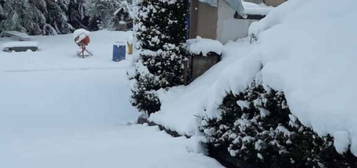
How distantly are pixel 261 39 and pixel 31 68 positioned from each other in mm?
12519

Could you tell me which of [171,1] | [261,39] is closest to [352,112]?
[261,39]

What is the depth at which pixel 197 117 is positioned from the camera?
536 cm

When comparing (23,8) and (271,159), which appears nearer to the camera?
(271,159)

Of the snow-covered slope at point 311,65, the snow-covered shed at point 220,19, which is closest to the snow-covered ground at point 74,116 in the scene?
the snow-covered slope at point 311,65

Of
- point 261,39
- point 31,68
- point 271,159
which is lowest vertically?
point 31,68

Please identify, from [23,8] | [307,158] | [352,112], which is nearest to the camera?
[352,112]

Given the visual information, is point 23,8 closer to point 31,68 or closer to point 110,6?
point 110,6

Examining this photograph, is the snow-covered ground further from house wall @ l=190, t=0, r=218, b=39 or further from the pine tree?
house wall @ l=190, t=0, r=218, b=39

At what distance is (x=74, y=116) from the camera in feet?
37.9

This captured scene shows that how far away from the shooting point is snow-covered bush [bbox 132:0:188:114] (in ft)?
31.6

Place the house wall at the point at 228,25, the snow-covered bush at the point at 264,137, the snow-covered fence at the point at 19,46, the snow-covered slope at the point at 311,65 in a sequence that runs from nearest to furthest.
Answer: the snow-covered slope at the point at 311,65 < the snow-covered bush at the point at 264,137 < the house wall at the point at 228,25 < the snow-covered fence at the point at 19,46

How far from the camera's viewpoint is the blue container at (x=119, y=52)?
57.6 ft

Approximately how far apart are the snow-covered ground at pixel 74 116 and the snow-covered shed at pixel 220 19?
240 cm

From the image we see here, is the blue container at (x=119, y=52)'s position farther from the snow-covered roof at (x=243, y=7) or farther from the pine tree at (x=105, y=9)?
the pine tree at (x=105, y=9)
